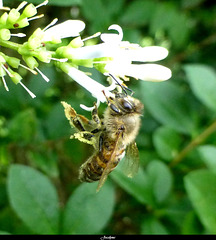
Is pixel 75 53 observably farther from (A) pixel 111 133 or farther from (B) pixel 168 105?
(B) pixel 168 105

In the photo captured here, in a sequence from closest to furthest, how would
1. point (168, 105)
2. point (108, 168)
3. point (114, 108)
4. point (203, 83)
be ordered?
1. point (108, 168)
2. point (114, 108)
3. point (203, 83)
4. point (168, 105)

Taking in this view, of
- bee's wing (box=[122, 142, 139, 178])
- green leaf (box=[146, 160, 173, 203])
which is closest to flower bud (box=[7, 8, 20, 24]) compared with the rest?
bee's wing (box=[122, 142, 139, 178])

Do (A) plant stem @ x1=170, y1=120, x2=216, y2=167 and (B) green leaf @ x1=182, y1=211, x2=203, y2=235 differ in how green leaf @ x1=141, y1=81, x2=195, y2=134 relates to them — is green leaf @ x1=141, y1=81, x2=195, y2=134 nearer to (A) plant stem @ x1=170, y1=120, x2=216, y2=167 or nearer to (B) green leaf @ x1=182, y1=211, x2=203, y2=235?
(A) plant stem @ x1=170, y1=120, x2=216, y2=167

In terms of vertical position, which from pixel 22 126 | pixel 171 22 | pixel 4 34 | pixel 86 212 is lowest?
pixel 86 212

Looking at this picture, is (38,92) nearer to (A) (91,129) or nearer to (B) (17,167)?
(B) (17,167)

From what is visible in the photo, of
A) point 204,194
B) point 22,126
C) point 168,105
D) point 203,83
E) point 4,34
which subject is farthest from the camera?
point 168,105

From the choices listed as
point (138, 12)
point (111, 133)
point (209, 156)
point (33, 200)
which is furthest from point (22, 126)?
point (138, 12)

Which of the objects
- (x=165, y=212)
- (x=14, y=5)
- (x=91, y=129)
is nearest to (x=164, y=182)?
(x=165, y=212)

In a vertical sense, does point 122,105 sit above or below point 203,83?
below
